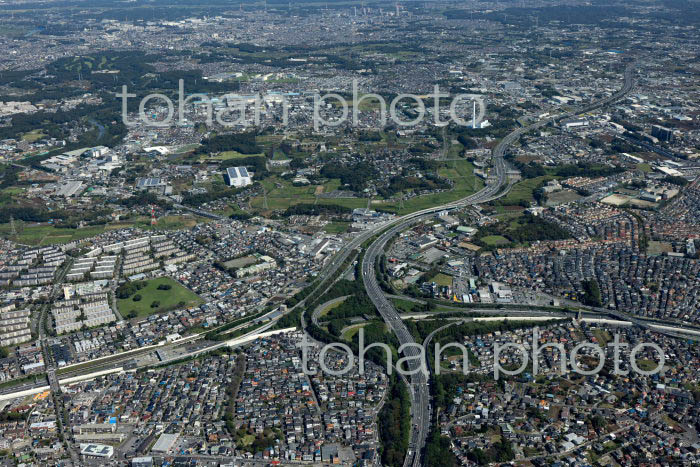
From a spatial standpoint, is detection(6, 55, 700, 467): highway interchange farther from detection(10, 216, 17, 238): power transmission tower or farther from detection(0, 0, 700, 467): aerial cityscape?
detection(10, 216, 17, 238): power transmission tower

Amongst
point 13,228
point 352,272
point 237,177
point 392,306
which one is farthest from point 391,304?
point 13,228

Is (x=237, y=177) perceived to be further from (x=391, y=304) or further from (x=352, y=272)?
(x=391, y=304)

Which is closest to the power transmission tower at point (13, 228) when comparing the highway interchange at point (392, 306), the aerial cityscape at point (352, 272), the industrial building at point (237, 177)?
the aerial cityscape at point (352, 272)

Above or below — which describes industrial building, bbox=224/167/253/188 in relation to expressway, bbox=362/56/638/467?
above

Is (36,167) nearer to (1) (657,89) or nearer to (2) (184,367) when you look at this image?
(2) (184,367)

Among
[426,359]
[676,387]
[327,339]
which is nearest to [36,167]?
[327,339]

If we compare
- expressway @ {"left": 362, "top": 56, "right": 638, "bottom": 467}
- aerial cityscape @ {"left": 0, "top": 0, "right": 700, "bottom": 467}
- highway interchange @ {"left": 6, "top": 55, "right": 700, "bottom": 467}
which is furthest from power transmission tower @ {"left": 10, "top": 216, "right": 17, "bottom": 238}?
expressway @ {"left": 362, "top": 56, "right": 638, "bottom": 467}
